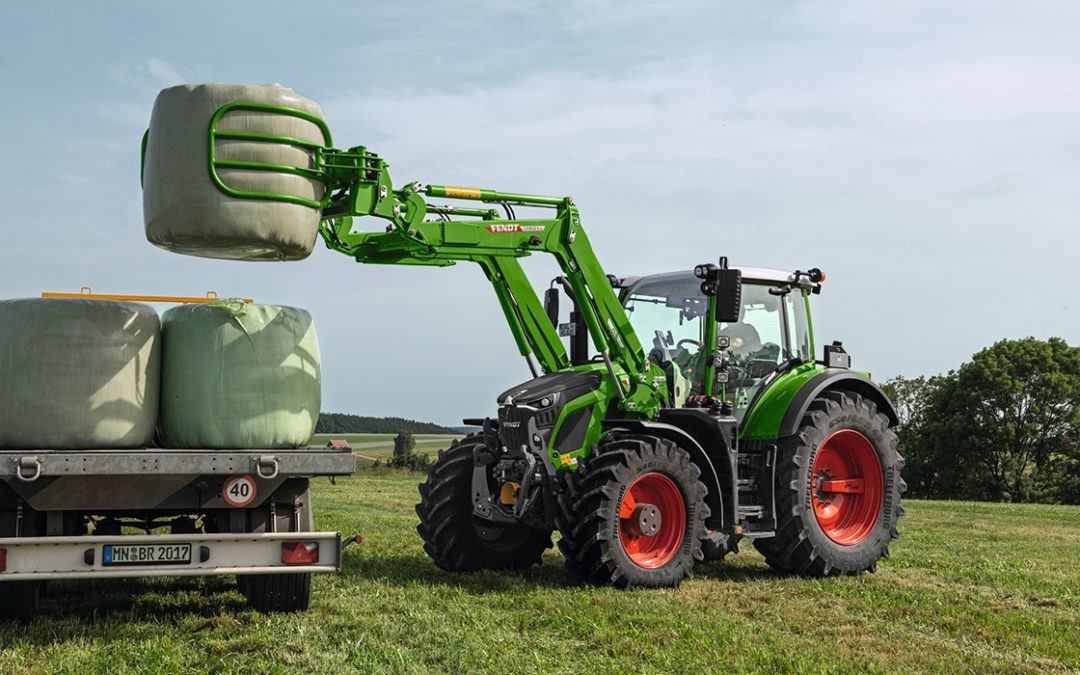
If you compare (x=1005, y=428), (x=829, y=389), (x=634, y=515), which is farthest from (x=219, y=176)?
(x=1005, y=428)

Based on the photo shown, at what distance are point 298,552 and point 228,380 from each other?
1103 millimetres

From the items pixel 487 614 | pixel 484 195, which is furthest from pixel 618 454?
pixel 484 195

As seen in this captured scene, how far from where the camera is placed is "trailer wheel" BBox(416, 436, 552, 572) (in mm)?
9047

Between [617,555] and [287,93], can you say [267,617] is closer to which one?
[617,555]

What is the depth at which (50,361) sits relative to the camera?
6250 millimetres

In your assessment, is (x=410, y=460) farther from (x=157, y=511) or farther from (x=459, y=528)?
(x=157, y=511)

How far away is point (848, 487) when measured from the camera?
10.0 meters

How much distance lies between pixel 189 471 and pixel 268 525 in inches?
28.8

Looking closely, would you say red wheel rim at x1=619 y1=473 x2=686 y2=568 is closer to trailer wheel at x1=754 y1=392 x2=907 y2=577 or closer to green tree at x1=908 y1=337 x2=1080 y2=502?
trailer wheel at x1=754 y1=392 x2=907 y2=577

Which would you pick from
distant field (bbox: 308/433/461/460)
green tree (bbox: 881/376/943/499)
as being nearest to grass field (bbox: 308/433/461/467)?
distant field (bbox: 308/433/461/460)

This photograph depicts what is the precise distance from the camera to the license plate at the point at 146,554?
6238 millimetres

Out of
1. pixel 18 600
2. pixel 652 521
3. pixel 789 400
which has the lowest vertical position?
pixel 18 600

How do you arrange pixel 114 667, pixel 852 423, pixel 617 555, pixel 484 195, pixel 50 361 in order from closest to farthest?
pixel 114 667, pixel 50 361, pixel 617 555, pixel 484 195, pixel 852 423

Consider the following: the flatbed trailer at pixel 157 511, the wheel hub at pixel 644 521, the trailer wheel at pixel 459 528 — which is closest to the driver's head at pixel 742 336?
the wheel hub at pixel 644 521
